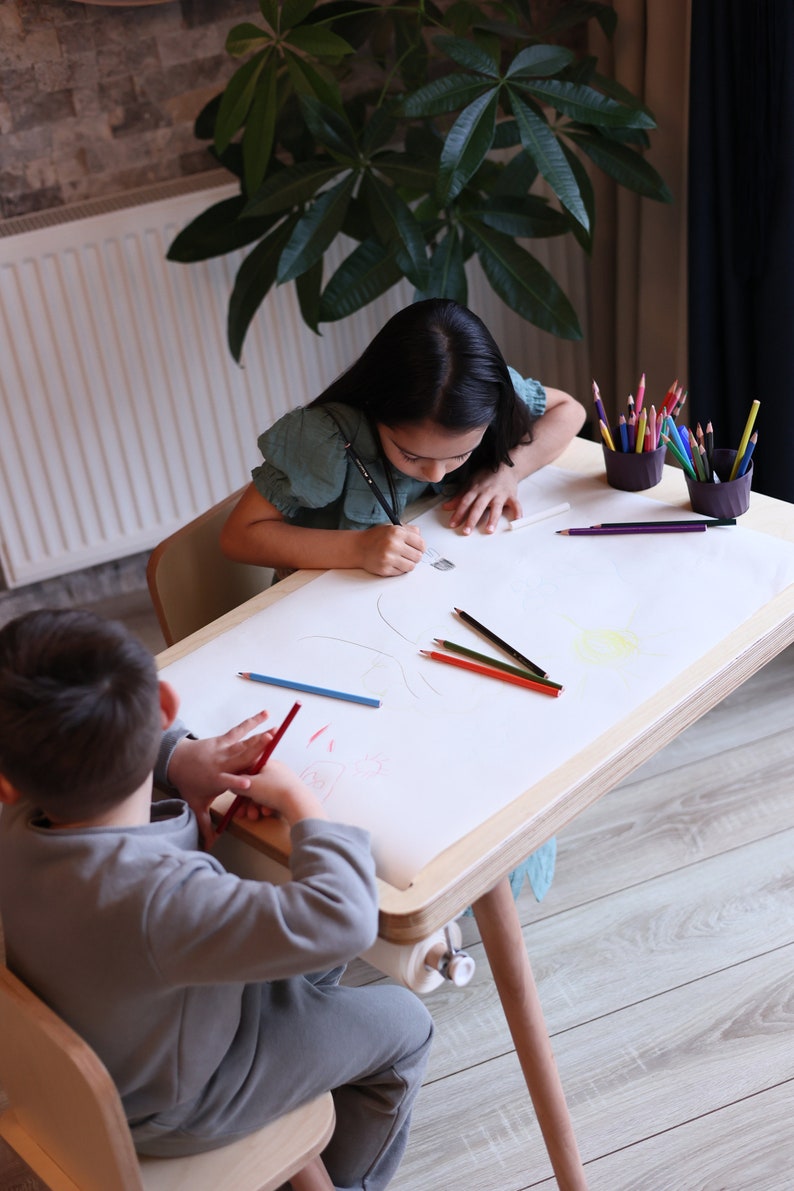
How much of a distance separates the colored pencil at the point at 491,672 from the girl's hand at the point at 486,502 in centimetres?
27

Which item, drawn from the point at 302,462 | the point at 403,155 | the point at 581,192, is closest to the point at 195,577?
the point at 302,462

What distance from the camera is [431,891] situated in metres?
0.98

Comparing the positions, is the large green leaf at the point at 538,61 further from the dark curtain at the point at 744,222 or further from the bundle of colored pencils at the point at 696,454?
the bundle of colored pencils at the point at 696,454

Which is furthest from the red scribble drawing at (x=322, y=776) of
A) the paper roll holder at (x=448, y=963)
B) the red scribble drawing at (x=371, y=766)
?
the paper roll holder at (x=448, y=963)

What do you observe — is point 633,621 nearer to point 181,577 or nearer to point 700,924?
point 181,577

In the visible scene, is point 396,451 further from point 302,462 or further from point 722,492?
point 722,492

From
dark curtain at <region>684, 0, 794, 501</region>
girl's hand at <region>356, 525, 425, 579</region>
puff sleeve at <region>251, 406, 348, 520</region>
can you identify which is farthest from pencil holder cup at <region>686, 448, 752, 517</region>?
dark curtain at <region>684, 0, 794, 501</region>

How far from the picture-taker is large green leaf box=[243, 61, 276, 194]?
2.07 metres

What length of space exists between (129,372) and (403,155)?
0.77m

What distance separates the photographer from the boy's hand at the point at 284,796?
3.41 ft

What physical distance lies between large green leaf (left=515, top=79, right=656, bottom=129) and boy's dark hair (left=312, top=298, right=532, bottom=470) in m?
0.78

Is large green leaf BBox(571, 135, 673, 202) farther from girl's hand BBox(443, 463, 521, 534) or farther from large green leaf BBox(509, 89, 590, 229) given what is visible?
girl's hand BBox(443, 463, 521, 534)

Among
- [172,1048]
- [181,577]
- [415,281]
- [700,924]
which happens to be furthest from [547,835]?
[415,281]

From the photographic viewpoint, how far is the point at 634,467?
58.6 inches
